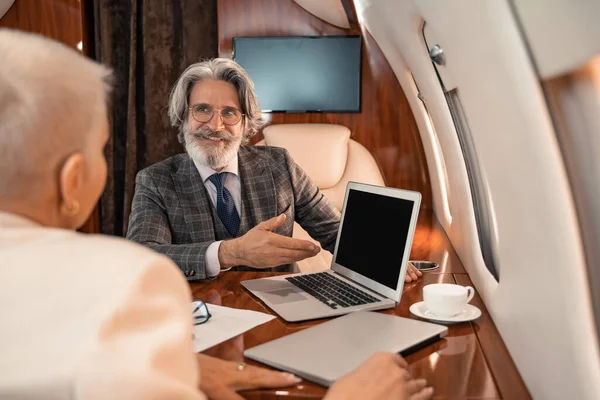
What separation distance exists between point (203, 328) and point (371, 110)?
2.47 metres

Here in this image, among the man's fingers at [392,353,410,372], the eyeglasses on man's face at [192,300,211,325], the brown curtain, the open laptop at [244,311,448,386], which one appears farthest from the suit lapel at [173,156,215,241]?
the brown curtain

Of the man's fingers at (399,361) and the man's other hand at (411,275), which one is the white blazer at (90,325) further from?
the man's other hand at (411,275)

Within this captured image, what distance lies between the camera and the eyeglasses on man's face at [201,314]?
1216mm

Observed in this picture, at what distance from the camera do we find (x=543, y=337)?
88 centimetres

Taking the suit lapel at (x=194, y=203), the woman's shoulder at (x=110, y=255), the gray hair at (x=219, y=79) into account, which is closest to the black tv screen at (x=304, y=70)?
the gray hair at (x=219, y=79)

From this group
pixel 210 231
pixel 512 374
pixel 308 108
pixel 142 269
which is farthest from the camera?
pixel 308 108

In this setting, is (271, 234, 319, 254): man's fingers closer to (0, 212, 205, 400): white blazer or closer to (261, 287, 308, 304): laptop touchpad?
(261, 287, 308, 304): laptop touchpad

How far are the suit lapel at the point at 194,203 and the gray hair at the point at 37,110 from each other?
122 centimetres

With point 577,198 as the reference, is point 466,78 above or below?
above

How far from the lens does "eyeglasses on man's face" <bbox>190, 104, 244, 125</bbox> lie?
208 cm

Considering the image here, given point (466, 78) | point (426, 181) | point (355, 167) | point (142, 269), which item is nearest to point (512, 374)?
point (466, 78)

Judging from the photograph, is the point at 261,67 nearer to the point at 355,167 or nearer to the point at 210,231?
the point at 355,167

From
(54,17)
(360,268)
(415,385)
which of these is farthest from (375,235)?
(54,17)

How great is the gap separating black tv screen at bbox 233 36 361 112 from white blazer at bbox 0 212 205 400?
2925 millimetres
